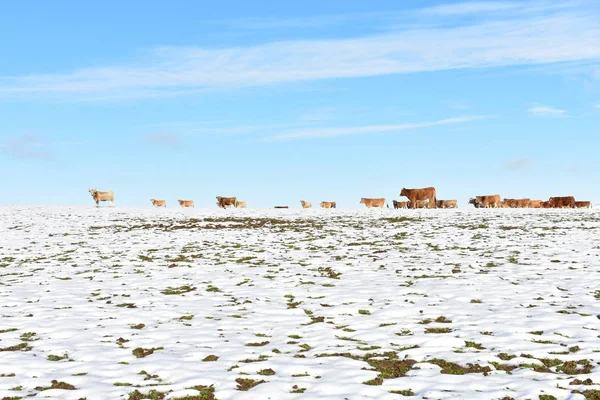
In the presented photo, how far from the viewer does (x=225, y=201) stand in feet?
208

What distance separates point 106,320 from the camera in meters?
14.2

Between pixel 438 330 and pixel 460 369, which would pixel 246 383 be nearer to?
pixel 460 369

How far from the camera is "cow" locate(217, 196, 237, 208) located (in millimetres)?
63406

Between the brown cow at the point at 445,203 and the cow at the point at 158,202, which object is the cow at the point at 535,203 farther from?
the cow at the point at 158,202

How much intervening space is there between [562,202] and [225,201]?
3951 centimetres

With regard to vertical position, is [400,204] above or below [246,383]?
above

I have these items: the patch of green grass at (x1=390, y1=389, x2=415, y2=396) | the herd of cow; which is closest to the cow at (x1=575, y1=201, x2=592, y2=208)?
the herd of cow

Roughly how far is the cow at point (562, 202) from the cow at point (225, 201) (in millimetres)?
37680

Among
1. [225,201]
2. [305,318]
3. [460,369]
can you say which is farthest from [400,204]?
[460,369]

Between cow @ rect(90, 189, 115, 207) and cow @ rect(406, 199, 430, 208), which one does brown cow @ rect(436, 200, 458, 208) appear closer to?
cow @ rect(406, 199, 430, 208)

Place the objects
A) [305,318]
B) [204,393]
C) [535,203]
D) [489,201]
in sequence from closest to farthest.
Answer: [204,393] → [305,318] → [489,201] → [535,203]

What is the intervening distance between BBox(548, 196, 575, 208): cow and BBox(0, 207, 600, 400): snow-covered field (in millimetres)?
33985

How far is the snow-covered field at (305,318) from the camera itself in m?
9.21

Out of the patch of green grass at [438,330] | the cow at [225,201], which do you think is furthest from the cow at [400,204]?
the patch of green grass at [438,330]
